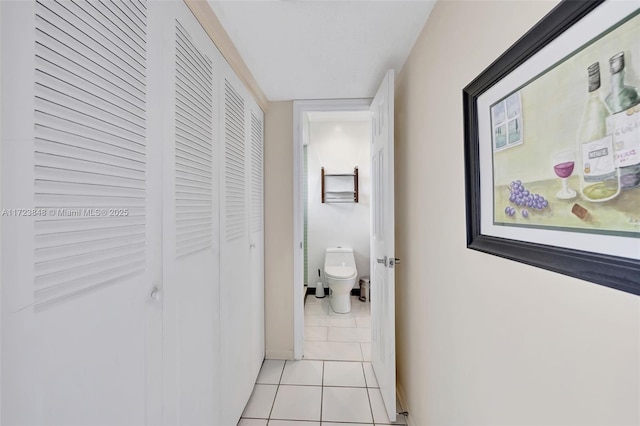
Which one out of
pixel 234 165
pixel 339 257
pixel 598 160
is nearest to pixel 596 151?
pixel 598 160

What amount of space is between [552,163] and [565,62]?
210 millimetres

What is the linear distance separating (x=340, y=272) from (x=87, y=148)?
2.89 metres

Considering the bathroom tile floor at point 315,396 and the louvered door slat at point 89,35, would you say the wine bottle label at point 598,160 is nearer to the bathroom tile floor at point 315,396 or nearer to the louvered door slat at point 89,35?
the louvered door slat at point 89,35

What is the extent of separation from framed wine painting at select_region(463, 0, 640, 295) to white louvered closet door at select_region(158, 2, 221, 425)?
108cm

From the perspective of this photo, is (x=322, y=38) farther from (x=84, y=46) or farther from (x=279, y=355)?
(x=279, y=355)

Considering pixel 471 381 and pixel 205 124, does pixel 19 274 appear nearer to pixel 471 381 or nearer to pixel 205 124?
pixel 205 124

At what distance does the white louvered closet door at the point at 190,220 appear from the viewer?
3.11 ft

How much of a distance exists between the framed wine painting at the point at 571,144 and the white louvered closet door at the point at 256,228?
1.55m

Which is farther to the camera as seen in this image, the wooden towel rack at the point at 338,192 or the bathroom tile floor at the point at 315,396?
the wooden towel rack at the point at 338,192

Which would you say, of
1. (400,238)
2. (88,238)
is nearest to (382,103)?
(400,238)

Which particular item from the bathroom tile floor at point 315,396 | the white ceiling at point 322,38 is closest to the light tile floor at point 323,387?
the bathroom tile floor at point 315,396

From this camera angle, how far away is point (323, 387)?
1.97 m

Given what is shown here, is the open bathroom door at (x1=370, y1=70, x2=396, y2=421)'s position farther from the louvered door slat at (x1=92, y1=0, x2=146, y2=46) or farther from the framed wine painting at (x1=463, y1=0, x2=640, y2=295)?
the louvered door slat at (x1=92, y1=0, x2=146, y2=46)

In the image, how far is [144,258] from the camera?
2.67 feet
